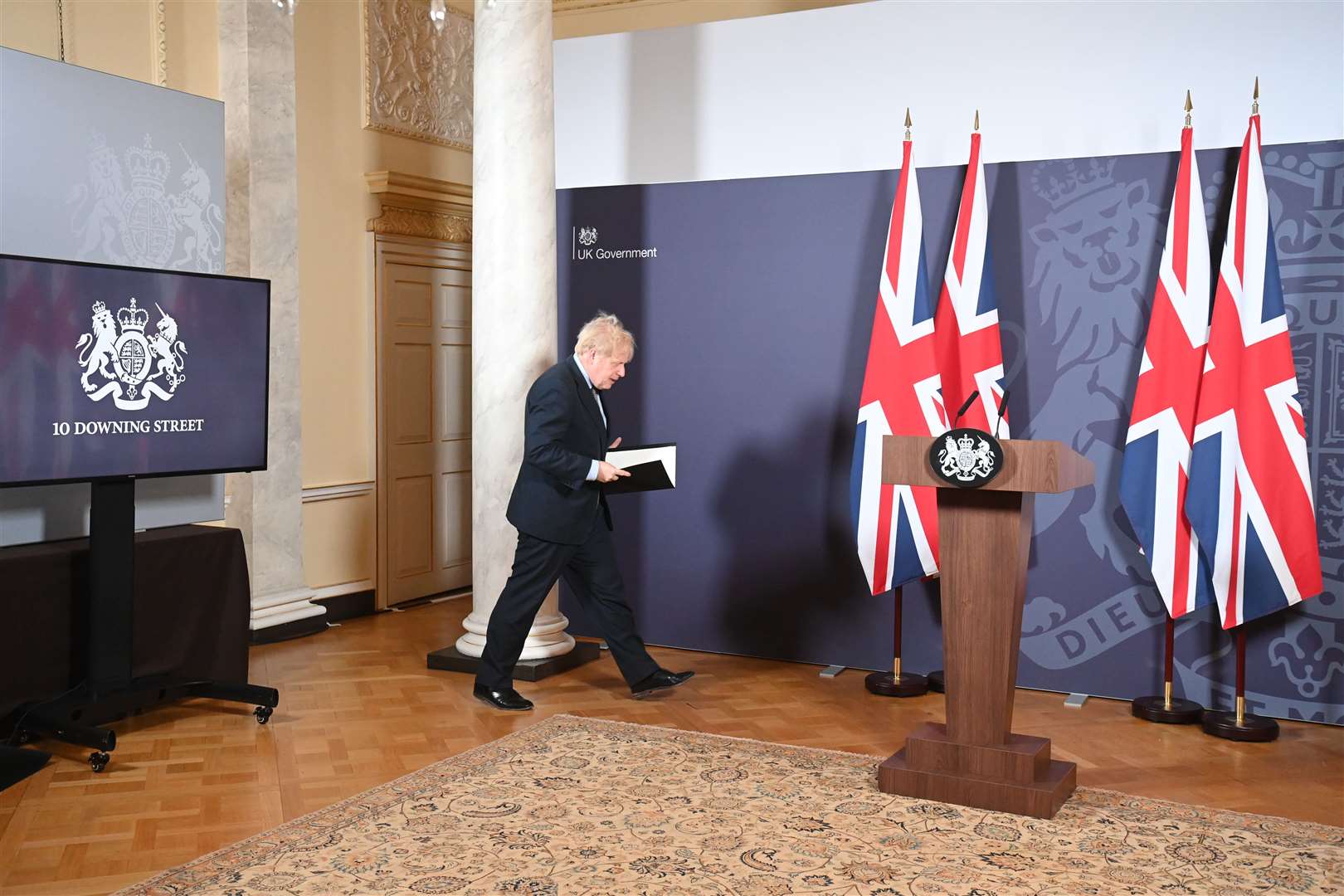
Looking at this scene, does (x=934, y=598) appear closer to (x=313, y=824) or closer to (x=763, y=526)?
(x=763, y=526)

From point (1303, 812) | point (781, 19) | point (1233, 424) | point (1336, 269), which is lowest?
point (1303, 812)

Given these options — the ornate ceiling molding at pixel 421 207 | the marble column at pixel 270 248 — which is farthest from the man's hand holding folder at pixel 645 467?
the ornate ceiling molding at pixel 421 207

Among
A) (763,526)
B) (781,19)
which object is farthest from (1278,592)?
(781,19)

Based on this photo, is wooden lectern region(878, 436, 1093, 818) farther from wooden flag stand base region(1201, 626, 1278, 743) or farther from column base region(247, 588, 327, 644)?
column base region(247, 588, 327, 644)

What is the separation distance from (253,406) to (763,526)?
2559 millimetres

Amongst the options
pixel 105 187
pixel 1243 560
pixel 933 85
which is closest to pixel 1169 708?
pixel 1243 560

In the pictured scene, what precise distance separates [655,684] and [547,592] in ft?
2.19

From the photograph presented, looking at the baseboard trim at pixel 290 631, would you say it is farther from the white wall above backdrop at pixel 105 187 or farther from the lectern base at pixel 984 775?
the lectern base at pixel 984 775

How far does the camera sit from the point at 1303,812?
4.03 m

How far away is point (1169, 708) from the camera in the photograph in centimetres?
516

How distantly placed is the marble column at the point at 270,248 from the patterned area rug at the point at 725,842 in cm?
284

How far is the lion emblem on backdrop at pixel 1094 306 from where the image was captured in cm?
540

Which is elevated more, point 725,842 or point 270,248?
point 270,248

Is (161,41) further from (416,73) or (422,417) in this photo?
(422,417)
